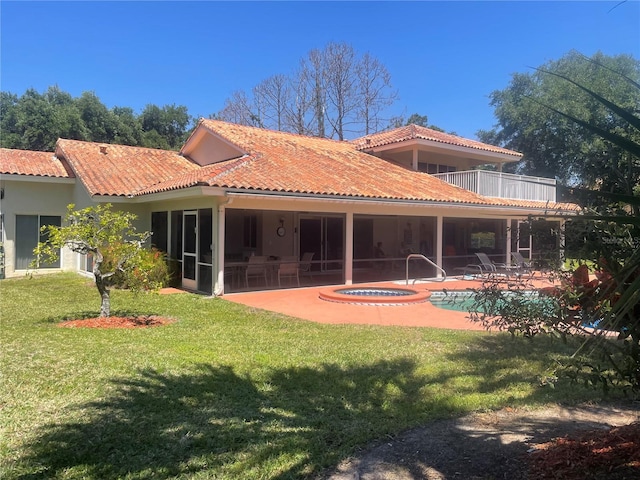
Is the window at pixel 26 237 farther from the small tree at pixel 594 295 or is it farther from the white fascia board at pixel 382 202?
the small tree at pixel 594 295

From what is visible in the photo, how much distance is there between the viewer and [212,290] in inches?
558

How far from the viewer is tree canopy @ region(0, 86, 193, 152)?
35.8m

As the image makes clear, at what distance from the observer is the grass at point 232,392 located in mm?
4020

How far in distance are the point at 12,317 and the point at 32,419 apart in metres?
6.30

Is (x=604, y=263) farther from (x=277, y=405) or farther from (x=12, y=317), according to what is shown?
(x=12, y=317)

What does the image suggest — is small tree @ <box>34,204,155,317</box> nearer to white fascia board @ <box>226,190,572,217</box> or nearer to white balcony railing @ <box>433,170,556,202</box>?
white fascia board @ <box>226,190,572,217</box>

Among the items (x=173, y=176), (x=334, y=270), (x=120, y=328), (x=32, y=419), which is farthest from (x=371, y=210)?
(x=32, y=419)

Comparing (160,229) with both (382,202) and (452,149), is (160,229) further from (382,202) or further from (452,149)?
(452,149)

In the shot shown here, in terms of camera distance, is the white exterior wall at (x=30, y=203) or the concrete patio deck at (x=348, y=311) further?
the white exterior wall at (x=30, y=203)

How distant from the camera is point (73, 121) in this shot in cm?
3622

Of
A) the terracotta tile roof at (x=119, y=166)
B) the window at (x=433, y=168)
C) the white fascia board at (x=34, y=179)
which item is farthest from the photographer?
the window at (x=433, y=168)

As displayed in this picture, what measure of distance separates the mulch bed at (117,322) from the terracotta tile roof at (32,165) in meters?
11.4

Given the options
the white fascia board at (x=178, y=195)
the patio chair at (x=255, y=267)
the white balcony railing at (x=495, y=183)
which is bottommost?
the patio chair at (x=255, y=267)

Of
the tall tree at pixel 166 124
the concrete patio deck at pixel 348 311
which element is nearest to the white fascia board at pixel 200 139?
the concrete patio deck at pixel 348 311
